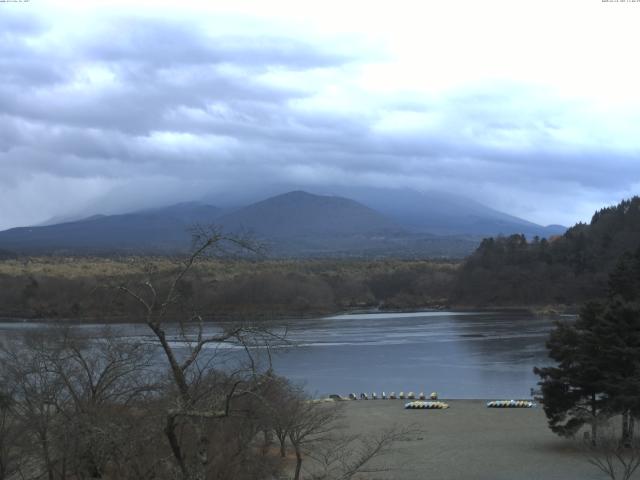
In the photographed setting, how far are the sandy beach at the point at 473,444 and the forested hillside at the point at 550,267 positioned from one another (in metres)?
48.4

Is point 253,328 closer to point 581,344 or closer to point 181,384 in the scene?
point 181,384

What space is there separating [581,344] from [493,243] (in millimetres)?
70913

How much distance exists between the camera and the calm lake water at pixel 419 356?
113 feet

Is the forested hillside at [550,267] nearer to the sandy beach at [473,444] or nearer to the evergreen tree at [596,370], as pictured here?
the sandy beach at [473,444]

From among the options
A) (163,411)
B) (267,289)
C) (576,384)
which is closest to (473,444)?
(576,384)

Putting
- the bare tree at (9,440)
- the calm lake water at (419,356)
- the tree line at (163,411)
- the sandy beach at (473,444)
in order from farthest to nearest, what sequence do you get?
the calm lake water at (419,356), the sandy beach at (473,444), the bare tree at (9,440), the tree line at (163,411)

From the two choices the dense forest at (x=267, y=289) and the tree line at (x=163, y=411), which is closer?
the tree line at (x=163, y=411)

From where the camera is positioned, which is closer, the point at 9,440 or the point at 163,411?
the point at 163,411

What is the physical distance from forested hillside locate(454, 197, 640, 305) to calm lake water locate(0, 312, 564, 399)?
13107 mm

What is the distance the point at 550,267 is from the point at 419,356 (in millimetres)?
39956

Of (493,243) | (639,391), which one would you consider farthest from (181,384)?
(493,243)

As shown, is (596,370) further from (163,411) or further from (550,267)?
(550,267)

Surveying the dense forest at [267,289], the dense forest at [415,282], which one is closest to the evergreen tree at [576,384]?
the dense forest at [267,289]

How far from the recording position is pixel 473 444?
72.6ft
